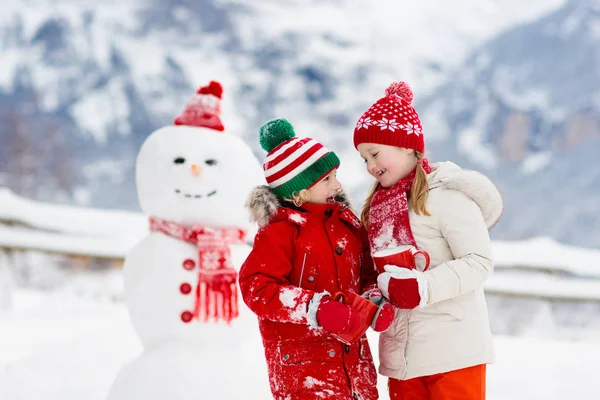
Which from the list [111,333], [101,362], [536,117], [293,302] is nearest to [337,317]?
[293,302]

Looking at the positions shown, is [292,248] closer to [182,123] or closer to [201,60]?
[182,123]

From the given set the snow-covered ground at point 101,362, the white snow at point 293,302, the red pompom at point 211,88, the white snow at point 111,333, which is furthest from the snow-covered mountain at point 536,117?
the white snow at point 293,302

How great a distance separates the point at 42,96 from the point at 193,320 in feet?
32.2

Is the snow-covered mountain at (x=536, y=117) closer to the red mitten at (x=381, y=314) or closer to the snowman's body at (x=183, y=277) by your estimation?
the snowman's body at (x=183, y=277)

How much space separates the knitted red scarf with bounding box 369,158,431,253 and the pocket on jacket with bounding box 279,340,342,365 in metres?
0.27

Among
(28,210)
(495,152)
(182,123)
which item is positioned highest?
(495,152)

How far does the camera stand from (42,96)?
10766mm

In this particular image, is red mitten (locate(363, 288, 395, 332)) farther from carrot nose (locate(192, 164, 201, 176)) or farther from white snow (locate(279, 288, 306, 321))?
carrot nose (locate(192, 164, 201, 176))

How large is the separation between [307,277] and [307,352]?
178mm

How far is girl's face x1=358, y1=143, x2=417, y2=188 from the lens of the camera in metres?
1.47

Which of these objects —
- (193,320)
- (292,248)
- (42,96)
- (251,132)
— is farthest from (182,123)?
(42,96)

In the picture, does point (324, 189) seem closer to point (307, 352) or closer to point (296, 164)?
point (296, 164)

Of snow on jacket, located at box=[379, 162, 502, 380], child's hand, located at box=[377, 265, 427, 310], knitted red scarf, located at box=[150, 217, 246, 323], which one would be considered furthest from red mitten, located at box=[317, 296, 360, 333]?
knitted red scarf, located at box=[150, 217, 246, 323]

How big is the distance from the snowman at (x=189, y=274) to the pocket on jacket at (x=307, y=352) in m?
0.90
